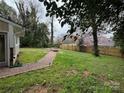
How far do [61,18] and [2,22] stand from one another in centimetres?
1268

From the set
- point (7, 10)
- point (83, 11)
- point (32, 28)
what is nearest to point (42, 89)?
point (83, 11)

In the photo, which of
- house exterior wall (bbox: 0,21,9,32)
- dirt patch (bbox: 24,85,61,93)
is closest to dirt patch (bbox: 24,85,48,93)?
dirt patch (bbox: 24,85,61,93)

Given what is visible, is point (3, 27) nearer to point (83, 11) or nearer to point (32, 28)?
point (83, 11)

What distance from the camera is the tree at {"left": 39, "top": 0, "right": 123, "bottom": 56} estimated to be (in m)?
3.89

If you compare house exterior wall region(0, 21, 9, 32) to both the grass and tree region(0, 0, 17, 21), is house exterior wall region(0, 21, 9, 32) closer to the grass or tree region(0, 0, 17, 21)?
the grass

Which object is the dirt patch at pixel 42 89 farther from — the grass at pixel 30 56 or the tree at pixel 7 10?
the tree at pixel 7 10

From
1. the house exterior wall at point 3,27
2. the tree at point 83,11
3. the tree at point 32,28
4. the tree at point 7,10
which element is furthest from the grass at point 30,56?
the tree at point 7,10

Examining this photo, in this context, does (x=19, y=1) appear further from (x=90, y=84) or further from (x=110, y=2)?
(x=110, y=2)

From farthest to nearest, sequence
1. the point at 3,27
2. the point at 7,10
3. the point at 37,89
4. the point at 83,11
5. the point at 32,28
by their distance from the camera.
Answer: the point at 32,28, the point at 7,10, the point at 3,27, the point at 37,89, the point at 83,11

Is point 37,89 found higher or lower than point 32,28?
lower

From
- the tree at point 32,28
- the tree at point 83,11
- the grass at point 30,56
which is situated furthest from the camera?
the tree at point 32,28

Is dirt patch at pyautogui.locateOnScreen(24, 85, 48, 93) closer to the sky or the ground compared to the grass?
closer to the ground

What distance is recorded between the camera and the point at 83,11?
4.18 metres

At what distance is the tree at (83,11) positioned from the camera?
12.8 ft
